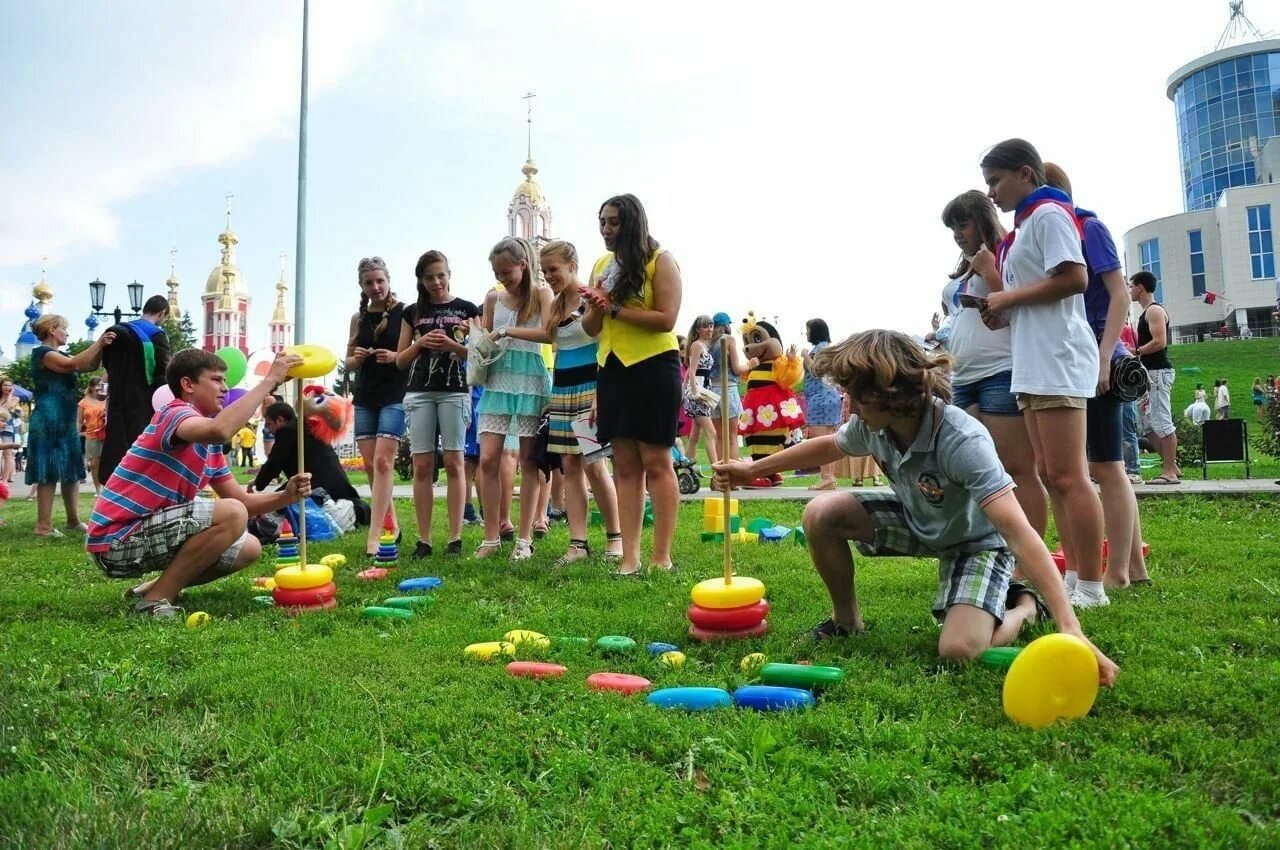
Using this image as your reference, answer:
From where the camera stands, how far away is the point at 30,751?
254 centimetres

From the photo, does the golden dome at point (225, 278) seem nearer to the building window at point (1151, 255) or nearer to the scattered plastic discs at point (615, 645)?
the building window at point (1151, 255)

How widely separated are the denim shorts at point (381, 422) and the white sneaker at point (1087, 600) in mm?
4162

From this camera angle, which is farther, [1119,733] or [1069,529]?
[1069,529]

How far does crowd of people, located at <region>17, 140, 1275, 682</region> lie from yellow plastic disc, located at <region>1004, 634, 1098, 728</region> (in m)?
0.19

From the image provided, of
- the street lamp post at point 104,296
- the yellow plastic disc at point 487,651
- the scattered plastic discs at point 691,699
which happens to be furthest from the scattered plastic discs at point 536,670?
the street lamp post at point 104,296

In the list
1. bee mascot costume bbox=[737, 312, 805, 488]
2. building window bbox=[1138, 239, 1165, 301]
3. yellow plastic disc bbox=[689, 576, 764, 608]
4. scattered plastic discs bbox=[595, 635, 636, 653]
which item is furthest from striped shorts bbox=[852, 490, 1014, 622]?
building window bbox=[1138, 239, 1165, 301]

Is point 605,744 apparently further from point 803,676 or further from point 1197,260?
point 1197,260

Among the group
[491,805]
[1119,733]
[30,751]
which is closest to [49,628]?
[30,751]

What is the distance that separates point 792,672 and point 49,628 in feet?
10.9

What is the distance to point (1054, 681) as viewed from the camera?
2486mm

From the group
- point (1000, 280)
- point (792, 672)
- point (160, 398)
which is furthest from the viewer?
point (160, 398)

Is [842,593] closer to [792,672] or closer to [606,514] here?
[792,672]

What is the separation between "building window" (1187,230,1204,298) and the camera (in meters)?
55.3

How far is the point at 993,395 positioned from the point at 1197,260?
61.1 m
